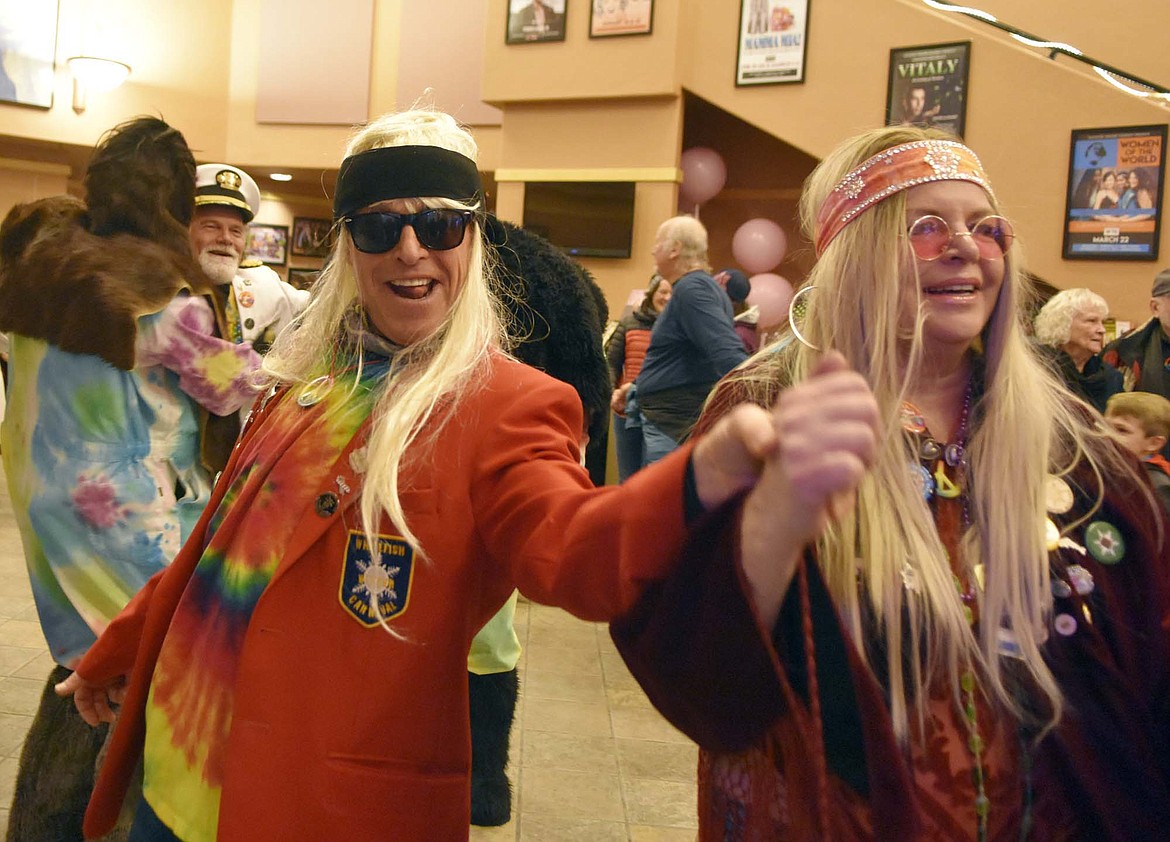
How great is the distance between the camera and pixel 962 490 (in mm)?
1295

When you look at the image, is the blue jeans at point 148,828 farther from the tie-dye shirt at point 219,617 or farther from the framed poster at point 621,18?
the framed poster at point 621,18

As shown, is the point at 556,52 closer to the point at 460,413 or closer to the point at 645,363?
the point at 645,363

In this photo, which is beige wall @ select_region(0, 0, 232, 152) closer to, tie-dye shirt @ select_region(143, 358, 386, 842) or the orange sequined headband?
tie-dye shirt @ select_region(143, 358, 386, 842)

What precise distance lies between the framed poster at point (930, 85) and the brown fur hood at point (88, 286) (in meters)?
6.59

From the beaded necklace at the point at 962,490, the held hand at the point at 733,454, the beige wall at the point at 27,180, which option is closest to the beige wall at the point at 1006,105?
the beaded necklace at the point at 962,490

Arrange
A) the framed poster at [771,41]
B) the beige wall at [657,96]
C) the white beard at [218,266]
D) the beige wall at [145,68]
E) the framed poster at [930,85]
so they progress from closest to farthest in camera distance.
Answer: the white beard at [218,266], the beige wall at [657,96], the framed poster at [930,85], the framed poster at [771,41], the beige wall at [145,68]

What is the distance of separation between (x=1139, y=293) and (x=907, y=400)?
6784 mm

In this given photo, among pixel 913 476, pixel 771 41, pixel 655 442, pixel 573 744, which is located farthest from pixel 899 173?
pixel 771 41

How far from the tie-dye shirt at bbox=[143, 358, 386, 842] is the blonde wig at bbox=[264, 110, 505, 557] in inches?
3.5

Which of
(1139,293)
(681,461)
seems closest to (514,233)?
(681,461)

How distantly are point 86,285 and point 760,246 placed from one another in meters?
7.81

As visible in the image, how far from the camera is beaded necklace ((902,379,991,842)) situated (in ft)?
3.74

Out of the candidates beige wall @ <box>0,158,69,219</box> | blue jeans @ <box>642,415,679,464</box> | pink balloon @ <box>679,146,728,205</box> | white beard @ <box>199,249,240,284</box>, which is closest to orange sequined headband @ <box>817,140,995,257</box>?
white beard @ <box>199,249,240,284</box>

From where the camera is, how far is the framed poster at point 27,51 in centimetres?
1043
